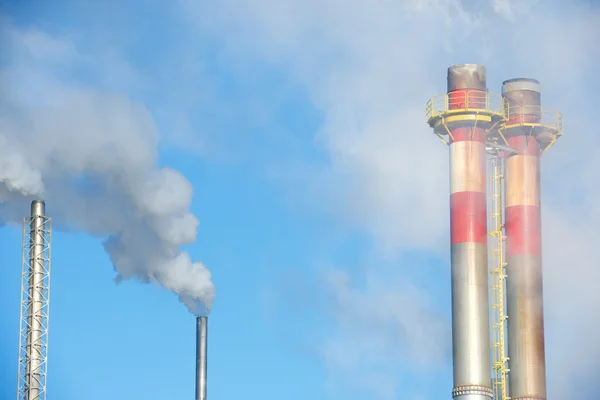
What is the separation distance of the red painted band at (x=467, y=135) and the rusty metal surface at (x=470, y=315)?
580cm

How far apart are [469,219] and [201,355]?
1652 centimetres

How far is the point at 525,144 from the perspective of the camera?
294 ft

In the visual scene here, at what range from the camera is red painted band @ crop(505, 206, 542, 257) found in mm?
88062

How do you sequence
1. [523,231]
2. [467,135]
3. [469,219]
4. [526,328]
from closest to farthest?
[469,219] < [467,135] < [526,328] < [523,231]

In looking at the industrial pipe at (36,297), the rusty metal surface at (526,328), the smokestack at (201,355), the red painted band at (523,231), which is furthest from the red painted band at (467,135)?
the industrial pipe at (36,297)

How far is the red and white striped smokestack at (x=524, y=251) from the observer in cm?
8694

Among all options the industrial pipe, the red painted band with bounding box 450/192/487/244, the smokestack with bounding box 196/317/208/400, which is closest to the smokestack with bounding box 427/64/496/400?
the red painted band with bounding box 450/192/487/244

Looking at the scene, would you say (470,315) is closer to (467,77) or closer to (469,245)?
(469,245)

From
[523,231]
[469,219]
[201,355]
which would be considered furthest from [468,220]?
[201,355]

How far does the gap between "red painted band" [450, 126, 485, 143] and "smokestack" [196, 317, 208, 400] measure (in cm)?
1722

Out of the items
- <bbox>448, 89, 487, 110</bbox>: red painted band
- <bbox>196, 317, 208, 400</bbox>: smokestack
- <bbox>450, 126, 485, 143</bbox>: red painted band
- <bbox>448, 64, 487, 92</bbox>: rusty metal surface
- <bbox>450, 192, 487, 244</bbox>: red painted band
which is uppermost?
<bbox>448, 64, 487, 92</bbox>: rusty metal surface

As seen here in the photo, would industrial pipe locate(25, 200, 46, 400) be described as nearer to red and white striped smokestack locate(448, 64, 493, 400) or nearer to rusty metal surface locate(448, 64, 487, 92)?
red and white striped smokestack locate(448, 64, 493, 400)

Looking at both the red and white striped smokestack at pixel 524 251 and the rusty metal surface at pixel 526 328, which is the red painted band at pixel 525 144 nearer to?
the red and white striped smokestack at pixel 524 251

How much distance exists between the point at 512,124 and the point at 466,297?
36.3 feet
